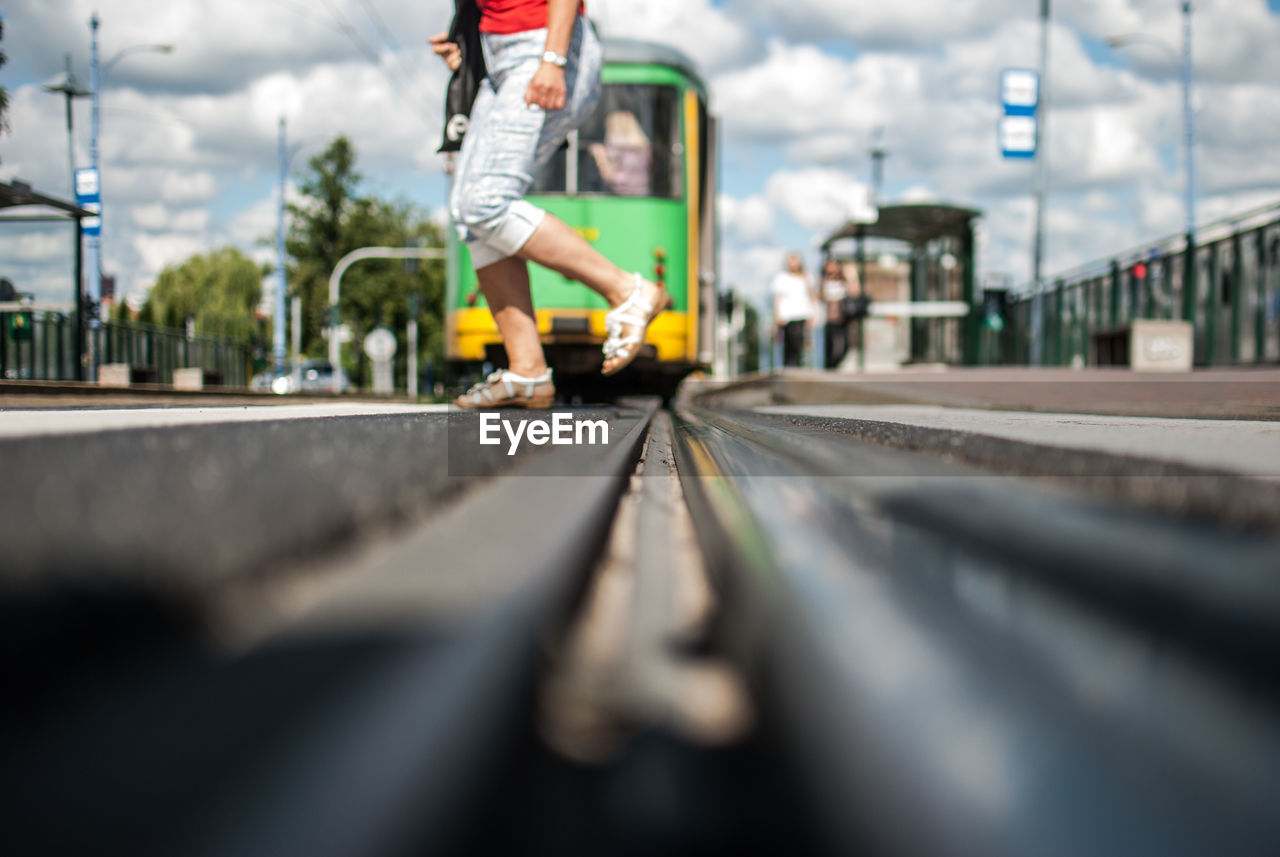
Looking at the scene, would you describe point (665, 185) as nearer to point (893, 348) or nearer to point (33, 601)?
point (33, 601)

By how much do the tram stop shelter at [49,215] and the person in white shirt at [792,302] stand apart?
28.2ft

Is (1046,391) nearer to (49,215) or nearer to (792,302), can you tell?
(792,302)

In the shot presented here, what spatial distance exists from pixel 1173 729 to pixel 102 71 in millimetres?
27404

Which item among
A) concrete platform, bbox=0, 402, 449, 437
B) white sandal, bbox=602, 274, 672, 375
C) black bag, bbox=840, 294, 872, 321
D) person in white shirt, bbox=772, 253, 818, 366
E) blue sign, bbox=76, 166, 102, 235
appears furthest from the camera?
blue sign, bbox=76, 166, 102, 235

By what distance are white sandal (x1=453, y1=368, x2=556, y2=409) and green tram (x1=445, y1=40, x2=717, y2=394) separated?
4.35 metres

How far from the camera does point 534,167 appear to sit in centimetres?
349

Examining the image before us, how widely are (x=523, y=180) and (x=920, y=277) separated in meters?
20.0

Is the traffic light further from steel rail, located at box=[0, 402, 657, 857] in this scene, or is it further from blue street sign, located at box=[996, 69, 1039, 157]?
blue street sign, located at box=[996, 69, 1039, 157]

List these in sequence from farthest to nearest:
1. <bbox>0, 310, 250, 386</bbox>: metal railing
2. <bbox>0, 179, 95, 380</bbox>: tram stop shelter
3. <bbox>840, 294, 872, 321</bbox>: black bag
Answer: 1. <bbox>840, 294, 872, 321</bbox>: black bag
2. <bbox>0, 310, 250, 386</bbox>: metal railing
3. <bbox>0, 179, 95, 380</bbox>: tram stop shelter

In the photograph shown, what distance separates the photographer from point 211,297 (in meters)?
73.2

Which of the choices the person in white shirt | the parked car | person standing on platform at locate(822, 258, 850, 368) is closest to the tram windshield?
the person in white shirt

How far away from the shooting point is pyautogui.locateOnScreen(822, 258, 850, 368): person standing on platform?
14.7 metres

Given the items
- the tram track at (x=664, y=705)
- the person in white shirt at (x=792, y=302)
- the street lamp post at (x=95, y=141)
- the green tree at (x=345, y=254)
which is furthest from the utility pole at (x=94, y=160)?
the green tree at (x=345, y=254)

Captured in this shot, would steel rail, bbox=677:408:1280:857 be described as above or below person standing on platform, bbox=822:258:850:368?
below
